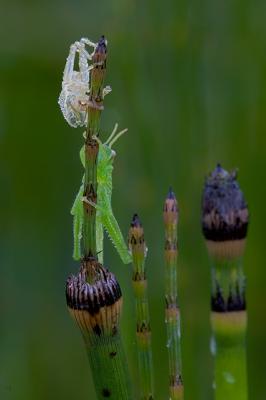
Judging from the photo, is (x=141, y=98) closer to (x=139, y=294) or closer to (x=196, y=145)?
(x=196, y=145)

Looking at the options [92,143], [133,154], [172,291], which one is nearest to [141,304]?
[172,291]

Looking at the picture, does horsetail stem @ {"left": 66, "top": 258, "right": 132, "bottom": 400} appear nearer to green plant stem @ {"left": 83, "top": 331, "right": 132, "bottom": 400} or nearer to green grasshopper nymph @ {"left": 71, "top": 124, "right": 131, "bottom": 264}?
green plant stem @ {"left": 83, "top": 331, "right": 132, "bottom": 400}

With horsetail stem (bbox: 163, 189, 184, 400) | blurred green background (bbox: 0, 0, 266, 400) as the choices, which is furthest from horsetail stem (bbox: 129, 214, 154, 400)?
blurred green background (bbox: 0, 0, 266, 400)

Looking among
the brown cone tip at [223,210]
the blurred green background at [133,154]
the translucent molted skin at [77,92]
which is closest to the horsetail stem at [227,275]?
the brown cone tip at [223,210]

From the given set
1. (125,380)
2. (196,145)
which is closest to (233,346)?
(125,380)

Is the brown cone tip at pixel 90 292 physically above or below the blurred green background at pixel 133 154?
below

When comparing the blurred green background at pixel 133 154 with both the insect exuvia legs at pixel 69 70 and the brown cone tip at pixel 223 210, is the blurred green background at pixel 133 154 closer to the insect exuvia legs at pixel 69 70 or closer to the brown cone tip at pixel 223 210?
the insect exuvia legs at pixel 69 70

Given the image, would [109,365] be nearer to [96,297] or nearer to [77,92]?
[96,297]

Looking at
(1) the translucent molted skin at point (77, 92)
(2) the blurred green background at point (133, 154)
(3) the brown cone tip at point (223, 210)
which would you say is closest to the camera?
(3) the brown cone tip at point (223, 210)
